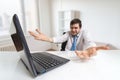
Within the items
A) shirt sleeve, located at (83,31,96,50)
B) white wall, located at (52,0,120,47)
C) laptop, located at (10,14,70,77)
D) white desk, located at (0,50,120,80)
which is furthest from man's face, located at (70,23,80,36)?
white wall, located at (52,0,120,47)

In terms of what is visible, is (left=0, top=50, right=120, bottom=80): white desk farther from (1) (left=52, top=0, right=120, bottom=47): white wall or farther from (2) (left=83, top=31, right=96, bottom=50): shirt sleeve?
(1) (left=52, top=0, right=120, bottom=47): white wall

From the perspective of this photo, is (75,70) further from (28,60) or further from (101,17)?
(101,17)

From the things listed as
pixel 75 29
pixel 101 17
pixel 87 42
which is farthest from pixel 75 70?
pixel 101 17

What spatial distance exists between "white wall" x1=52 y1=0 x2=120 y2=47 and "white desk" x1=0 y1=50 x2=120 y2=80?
8.02ft

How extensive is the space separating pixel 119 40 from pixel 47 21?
224cm

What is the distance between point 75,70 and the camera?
0.83 m

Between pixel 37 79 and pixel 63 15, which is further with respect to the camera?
pixel 63 15

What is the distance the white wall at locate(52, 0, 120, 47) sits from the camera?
130 inches

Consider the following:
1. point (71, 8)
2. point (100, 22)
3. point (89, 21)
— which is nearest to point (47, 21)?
point (71, 8)

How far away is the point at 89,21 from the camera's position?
12.4ft

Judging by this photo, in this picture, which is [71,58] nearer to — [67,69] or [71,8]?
[67,69]

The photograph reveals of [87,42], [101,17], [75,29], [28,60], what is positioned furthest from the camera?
[101,17]

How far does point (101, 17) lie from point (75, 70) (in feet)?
9.65

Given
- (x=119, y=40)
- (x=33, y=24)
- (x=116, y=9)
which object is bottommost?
(x=119, y=40)
